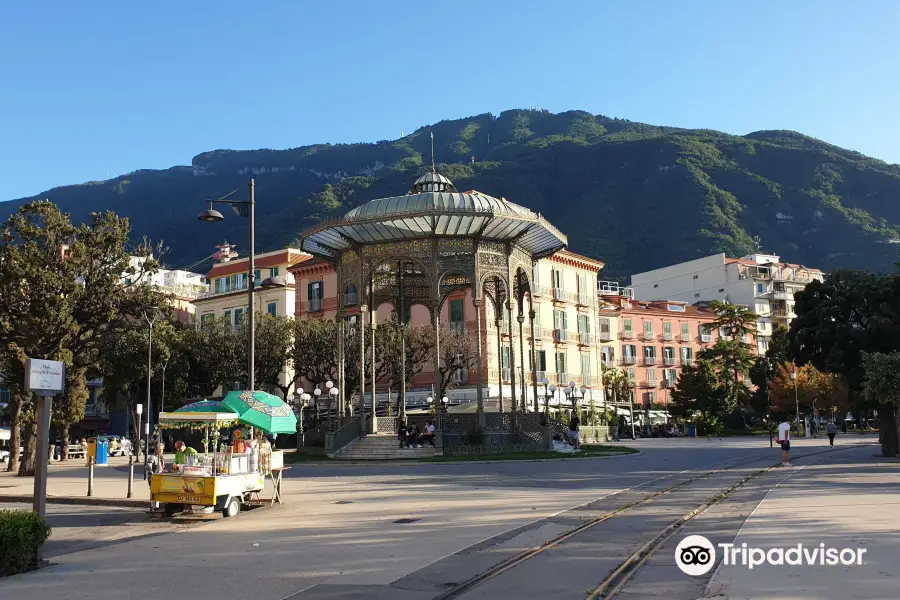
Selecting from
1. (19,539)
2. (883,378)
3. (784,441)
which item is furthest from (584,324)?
(19,539)

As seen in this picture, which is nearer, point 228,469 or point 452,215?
point 228,469

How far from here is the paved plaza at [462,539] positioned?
29.1 ft

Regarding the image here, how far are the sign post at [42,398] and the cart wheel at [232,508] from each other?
5.02 m

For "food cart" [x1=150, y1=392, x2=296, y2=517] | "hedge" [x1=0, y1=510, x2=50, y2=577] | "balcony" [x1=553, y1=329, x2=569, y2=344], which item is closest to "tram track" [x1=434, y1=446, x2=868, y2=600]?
"hedge" [x1=0, y1=510, x2=50, y2=577]

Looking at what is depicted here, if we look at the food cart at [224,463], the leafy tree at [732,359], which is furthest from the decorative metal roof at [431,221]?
the leafy tree at [732,359]

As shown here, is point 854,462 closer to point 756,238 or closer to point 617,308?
point 617,308

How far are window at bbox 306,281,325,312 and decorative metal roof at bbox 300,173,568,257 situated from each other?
31461mm

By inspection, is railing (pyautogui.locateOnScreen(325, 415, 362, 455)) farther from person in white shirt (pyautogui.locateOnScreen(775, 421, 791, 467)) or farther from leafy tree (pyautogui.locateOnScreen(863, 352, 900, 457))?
leafy tree (pyautogui.locateOnScreen(863, 352, 900, 457))

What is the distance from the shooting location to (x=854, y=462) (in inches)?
1139

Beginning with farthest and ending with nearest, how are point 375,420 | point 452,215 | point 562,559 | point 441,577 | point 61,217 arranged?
point 375,420
point 452,215
point 61,217
point 562,559
point 441,577

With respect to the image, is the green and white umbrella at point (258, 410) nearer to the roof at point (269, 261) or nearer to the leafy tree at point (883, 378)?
the leafy tree at point (883, 378)

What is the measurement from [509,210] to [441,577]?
22978mm

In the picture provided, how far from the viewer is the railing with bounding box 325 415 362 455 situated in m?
33.7

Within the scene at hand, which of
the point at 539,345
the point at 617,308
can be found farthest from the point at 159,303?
the point at 617,308
